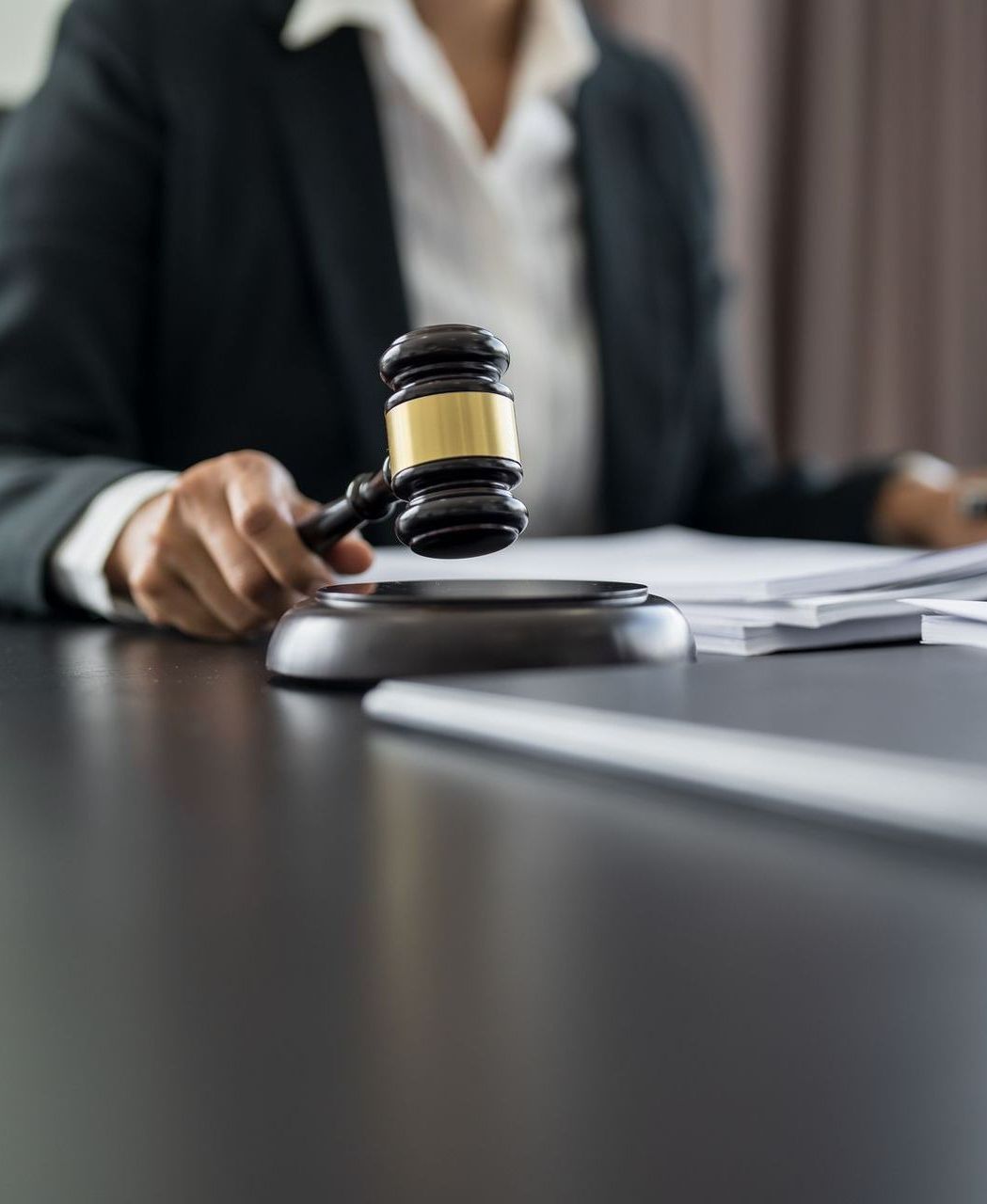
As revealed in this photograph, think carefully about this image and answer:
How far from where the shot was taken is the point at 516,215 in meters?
1.37

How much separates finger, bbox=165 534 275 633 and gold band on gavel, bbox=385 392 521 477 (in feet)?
0.67

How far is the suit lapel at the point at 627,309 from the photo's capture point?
140 centimetres

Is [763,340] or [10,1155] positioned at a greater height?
[763,340]

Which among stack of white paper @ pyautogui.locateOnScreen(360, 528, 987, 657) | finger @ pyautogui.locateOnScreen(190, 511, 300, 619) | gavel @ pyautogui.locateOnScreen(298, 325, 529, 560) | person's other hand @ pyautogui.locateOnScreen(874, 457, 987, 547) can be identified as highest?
gavel @ pyautogui.locateOnScreen(298, 325, 529, 560)

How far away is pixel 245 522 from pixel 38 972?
1.44 ft

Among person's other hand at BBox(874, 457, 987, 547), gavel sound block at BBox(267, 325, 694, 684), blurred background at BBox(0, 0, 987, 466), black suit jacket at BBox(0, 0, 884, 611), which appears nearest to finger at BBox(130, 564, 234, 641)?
gavel sound block at BBox(267, 325, 694, 684)

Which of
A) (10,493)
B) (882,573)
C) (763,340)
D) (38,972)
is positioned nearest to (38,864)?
(38,972)

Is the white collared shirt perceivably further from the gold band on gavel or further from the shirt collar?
the gold band on gavel

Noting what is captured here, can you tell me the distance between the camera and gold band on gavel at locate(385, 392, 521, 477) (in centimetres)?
40

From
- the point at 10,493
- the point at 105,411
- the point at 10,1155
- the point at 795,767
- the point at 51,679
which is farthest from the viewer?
the point at 105,411

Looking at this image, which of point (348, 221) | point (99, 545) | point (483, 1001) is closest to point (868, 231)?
point (348, 221)

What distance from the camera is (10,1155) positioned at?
11 cm

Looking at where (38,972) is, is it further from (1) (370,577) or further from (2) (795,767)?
(1) (370,577)

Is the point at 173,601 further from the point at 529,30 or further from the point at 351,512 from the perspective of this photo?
the point at 529,30
